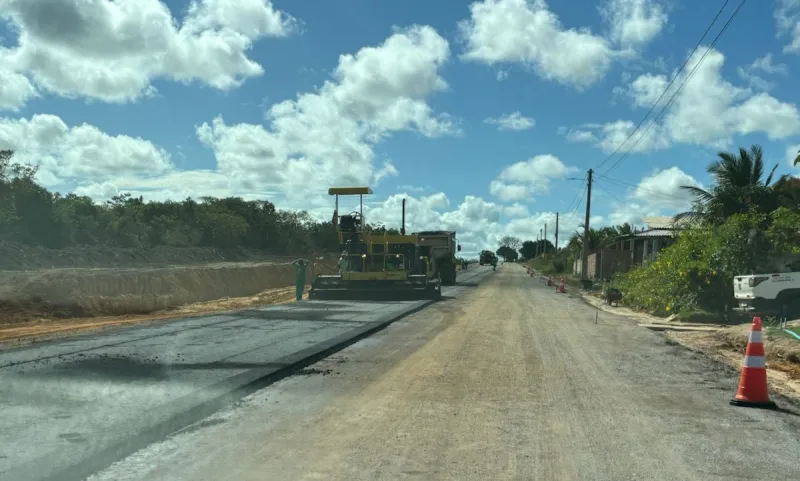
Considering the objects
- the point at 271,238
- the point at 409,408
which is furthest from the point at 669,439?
the point at 271,238

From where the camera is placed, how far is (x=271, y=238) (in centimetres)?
7375

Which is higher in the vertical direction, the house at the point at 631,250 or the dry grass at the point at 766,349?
the house at the point at 631,250

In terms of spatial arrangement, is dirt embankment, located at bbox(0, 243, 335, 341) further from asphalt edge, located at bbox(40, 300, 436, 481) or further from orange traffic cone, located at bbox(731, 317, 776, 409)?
orange traffic cone, located at bbox(731, 317, 776, 409)

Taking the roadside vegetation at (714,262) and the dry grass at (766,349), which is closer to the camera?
the dry grass at (766,349)

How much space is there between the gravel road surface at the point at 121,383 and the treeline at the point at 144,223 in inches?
1122

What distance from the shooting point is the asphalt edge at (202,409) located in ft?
16.3

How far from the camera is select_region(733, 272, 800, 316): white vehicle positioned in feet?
53.6

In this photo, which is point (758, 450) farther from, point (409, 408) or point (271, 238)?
point (271, 238)

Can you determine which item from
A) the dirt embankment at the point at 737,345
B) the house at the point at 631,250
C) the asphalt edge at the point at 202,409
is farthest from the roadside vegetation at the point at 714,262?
the house at the point at 631,250

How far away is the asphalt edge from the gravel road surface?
1cm

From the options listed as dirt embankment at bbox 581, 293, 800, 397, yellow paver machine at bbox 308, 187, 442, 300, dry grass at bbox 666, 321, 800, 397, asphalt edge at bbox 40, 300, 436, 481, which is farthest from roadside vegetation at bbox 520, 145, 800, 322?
asphalt edge at bbox 40, 300, 436, 481

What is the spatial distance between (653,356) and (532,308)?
457 inches

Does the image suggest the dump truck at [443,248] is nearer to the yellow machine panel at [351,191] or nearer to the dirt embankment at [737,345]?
the yellow machine panel at [351,191]

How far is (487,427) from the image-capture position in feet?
21.0
